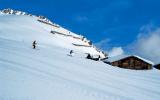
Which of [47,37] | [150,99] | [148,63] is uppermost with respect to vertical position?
[47,37]

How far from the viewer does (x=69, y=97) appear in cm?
1546

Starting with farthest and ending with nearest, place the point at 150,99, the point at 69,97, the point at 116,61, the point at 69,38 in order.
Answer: the point at 69,38 < the point at 116,61 < the point at 150,99 < the point at 69,97

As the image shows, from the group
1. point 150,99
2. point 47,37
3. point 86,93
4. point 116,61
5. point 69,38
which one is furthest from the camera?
point 69,38

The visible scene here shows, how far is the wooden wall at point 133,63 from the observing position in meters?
69.4

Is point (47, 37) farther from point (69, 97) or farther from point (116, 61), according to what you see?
point (69, 97)

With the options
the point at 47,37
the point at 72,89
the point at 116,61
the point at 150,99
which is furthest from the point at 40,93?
the point at 47,37

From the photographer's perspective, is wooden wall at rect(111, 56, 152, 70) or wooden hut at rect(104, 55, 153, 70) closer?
wooden hut at rect(104, 55, 153, 70)

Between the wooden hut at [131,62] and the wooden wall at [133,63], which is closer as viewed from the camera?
the wooden hut at [131,62]

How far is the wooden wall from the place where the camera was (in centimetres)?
6944

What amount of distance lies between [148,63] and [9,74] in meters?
54.9

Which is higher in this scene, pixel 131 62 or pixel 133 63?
pixel 131 62

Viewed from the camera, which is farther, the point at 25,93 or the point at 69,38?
the point at 69,38

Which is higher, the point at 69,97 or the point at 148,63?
the point at 148,63

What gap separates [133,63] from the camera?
69.8 m
